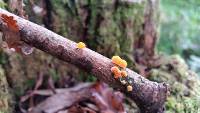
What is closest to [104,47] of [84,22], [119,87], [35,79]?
[84,22]

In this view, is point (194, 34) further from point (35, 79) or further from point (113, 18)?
point (35, 79)

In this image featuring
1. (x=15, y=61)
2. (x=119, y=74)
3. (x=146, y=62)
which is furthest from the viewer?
(x=146, y=62)

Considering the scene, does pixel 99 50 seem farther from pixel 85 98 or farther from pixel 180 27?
pixel 180 27

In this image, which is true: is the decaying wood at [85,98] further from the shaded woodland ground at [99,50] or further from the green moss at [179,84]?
the green moss at [179,84]

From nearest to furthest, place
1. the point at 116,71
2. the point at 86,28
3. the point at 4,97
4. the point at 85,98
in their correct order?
1. the point at 116,71
2. the point at 4,97
3. the point at 85,98
4. the point at 86,28

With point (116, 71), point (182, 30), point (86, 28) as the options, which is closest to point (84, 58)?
point (116, 71)

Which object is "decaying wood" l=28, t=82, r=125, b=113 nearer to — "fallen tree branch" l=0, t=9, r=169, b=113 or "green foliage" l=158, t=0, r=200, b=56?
"fallen tree branch" l=0, t=9, r=169, b=113

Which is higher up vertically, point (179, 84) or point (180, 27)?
point (180, 27)
